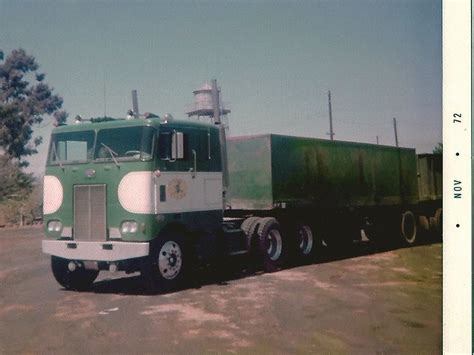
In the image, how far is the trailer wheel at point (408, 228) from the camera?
49.4 ft

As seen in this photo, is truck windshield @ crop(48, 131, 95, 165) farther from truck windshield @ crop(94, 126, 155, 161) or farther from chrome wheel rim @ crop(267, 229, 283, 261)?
chrome wheel rim @ crop(267, 229, 283, 261)

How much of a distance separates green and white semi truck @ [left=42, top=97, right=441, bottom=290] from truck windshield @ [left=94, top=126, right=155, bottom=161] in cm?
2

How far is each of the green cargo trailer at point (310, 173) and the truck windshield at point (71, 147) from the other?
3659 mm

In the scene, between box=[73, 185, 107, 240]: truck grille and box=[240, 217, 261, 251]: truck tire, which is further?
box=[240, 217, 261, 251]: truck tire

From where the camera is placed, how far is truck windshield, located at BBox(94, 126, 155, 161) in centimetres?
822

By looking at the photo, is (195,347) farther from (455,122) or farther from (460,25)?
(460,25)

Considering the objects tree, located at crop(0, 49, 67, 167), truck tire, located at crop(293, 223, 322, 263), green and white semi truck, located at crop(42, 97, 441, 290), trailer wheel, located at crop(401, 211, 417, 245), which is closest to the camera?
green and white semi truck, located at crop(42, 97, 441, 290)

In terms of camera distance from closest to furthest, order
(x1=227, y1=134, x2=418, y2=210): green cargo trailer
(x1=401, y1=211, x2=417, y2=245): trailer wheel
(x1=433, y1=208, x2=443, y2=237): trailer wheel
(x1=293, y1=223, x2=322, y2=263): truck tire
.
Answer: (x1=227, y1=134, x2=418, y2=210): green cargo trailer, (x1=293, y1=223, x2=322, y2=263): truck tire, (x1=401, y1=211, x2=417, y2=245): trailer wheel, (x1=433, y1=208, x2=443, y2=237): trailer wheel

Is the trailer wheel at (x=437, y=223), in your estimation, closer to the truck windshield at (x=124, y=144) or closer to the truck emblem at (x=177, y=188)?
the truck emblem at (x=177, y=188)

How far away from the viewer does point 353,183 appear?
1338 cm

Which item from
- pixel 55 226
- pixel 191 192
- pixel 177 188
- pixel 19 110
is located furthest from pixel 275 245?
pixel 19 110

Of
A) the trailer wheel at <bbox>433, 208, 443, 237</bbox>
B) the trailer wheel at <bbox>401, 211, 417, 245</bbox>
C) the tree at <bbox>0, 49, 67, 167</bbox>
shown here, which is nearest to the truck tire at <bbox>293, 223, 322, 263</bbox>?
the trailer wheel at <bbox>401, 211, 417, 245</bbox>

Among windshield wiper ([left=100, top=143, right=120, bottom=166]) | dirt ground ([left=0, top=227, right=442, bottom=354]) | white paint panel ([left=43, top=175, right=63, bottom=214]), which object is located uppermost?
windshield wiper ([left=100, top=143, right=120, bottom=166])

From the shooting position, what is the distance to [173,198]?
8562 millimetres
